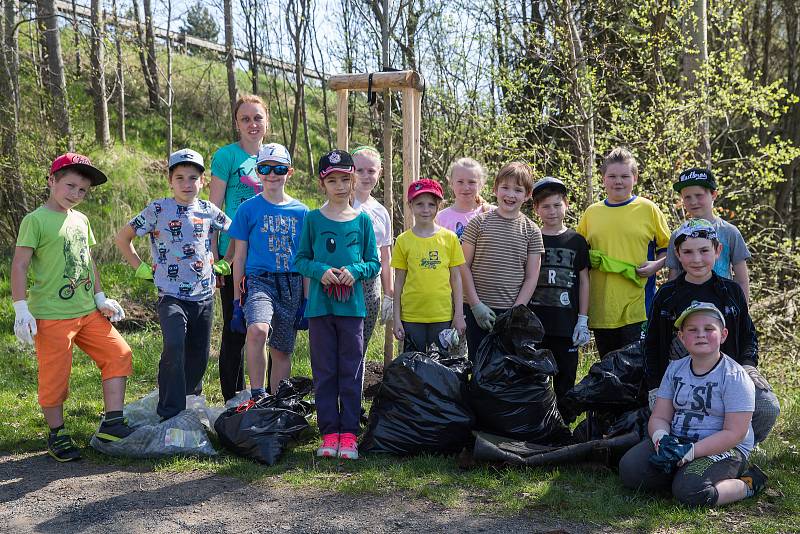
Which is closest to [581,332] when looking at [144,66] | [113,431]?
[113,431]

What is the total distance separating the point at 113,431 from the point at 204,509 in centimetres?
112

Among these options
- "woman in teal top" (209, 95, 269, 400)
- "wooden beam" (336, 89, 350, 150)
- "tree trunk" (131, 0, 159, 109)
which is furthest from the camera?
"tree trunk" (131, 0, 159, 109)

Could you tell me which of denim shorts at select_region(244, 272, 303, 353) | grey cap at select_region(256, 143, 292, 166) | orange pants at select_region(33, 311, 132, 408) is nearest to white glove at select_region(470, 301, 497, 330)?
denim shorts at select_region(244, 272, 303, 353)

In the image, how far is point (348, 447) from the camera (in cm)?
438

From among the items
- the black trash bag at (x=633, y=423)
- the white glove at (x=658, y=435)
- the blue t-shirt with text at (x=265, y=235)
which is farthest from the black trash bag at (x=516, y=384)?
the blue t-shirt with text at (x=265, y=235)

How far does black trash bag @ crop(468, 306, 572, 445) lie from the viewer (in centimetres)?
434

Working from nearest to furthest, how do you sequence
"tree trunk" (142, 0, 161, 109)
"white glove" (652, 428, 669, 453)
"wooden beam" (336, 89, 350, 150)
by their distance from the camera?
"white glove" (652, 428, 669, 453) → "wooden beam" (336, 89, 350, 150) → "tree trunk" (142, 0, 161, 109)

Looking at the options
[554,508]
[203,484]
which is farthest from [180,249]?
[554,508]

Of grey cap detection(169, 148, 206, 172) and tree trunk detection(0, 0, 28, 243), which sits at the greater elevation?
tree trunk detection(0, 0, 28, 243)

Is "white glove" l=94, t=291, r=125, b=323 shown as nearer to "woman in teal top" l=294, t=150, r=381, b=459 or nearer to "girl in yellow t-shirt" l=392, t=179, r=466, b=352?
"woman in teal top" l=294, t=150, r=381, b=459

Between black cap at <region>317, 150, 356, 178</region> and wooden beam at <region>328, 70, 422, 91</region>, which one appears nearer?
black cap at <region>317, 150, 356, 178</region>

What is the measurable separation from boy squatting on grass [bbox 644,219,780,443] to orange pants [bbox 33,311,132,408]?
3180 millimetres

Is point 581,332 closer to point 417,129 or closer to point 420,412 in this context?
point 420,412

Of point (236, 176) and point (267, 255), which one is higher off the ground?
point (236, 176)
